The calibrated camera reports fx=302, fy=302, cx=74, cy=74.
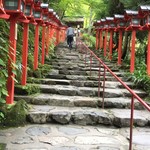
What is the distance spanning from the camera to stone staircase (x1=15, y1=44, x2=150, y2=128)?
675 centimetres

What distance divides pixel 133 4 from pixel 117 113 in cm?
780

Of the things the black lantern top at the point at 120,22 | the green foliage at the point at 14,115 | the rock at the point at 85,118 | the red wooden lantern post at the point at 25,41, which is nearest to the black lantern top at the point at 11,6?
the red wooden lantern post at the point at 25,41

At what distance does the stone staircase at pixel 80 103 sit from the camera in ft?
22.1

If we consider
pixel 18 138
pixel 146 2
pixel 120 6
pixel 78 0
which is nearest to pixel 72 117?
pixel 18 138

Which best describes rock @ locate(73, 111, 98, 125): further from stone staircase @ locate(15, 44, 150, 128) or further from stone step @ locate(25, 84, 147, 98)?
stone step @ locate(25, 84, 147, 98)

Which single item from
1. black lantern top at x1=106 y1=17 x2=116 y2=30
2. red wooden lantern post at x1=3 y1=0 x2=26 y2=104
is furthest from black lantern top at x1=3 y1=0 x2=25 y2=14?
black lantern top at x1=106 y1=17 x2=116 y2=30

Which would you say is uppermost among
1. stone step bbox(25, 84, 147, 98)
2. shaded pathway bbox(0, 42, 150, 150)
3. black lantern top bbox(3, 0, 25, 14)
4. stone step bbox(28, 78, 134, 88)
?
black lantern top bbox(3, 0, 25, 14)

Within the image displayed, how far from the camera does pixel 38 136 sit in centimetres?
579

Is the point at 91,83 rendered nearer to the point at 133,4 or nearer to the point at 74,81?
the point at 74,81

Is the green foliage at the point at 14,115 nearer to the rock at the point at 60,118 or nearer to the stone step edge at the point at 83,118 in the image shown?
the stone step edge at the point at 83,118

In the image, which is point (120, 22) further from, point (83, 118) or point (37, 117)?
point (37, 117)

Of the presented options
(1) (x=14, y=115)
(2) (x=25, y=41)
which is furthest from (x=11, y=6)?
(1) (x=14, y=115)

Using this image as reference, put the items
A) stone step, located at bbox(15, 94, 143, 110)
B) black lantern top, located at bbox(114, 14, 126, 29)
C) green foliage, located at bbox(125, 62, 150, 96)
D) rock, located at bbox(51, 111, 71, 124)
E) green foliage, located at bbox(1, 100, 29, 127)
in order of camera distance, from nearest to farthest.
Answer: green foliage, located at bbox(1, 100, 29, 127)
rock, located at bbox(51, 111, 71, 124)
stone step, located at bbox(15, 94, 143, 110)
green foliage, located at bbox(125, 62, 150, 96)
black lantern top, located at bbox(114, 14, 126, 29)

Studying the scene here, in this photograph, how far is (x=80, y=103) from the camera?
312 inches
